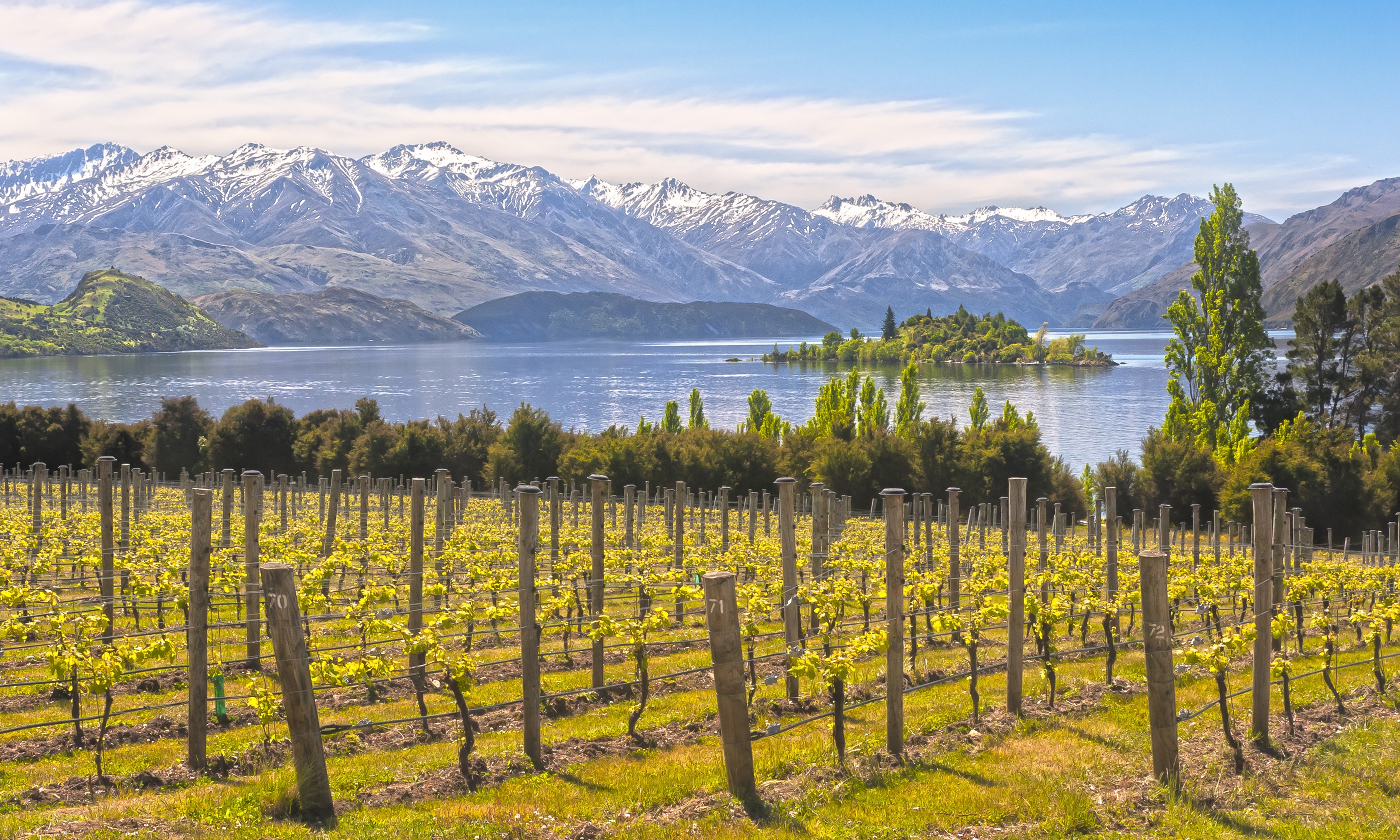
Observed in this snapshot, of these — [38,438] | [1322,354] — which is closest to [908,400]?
[1322,354]

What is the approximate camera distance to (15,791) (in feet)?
28.7

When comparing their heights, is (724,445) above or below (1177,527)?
above

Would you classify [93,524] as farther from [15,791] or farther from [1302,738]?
[1302,738]

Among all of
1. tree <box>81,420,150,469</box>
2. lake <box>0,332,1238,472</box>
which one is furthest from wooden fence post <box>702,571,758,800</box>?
lake <box>0,332,1238,472</box>

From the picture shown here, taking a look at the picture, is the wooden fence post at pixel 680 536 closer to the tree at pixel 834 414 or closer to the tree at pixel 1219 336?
the tree at pixel 834 414

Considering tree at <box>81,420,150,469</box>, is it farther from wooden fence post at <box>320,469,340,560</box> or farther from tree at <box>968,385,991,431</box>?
tree at <box>968,385,991,431</box>

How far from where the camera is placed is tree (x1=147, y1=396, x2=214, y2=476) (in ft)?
212

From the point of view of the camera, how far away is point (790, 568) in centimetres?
1209

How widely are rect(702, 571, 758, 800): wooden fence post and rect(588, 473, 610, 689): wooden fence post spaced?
2973 millimetres

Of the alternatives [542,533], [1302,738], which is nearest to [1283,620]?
[1302,738]

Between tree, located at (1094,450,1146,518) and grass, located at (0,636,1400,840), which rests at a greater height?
grass, located at (0,636,1400,840)

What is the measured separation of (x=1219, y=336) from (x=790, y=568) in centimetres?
5145

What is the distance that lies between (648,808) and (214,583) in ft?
32.3

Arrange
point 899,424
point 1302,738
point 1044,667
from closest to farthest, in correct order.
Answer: point 1302,738
point 1044,667
point 899,424
